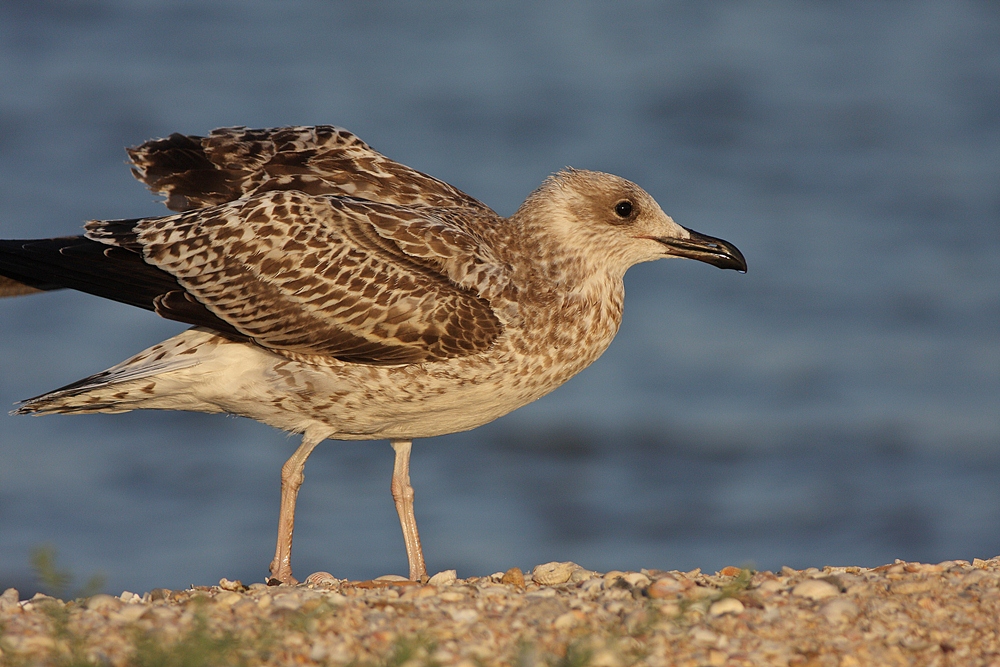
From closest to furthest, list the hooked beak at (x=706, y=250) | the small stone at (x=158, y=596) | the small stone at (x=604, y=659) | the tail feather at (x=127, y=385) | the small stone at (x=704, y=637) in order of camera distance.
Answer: the small stone at (x=604, y=659) → the small stone at (x=704, y=637) → the small stone at (x=158, y=596) → the tail feather at (x=127, y=385) → the hooked beak at (x=706, y=250)

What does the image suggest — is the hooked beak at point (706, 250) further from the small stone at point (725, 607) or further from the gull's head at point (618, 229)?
the small stone at point (725, 607)

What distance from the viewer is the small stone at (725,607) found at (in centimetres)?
539

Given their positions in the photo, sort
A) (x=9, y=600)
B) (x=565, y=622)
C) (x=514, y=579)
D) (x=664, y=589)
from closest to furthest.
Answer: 1. (x=565, y=622)
2. (x=664, y=589)
3. (x=9, y=600)
4. (x=514, y=579)

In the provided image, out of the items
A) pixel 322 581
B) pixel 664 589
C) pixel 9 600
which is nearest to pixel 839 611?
pixel 664 589

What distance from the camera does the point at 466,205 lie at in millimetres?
8227

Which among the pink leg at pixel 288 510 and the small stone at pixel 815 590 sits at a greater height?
the pink leg at pixel 288 510

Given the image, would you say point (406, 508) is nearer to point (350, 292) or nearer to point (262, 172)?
point (350, 292)

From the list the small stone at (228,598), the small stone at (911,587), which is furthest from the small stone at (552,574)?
the small stone at (911,587)

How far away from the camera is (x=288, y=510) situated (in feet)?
25.5

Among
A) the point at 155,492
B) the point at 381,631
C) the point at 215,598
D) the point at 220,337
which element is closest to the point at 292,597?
the point at 215,598

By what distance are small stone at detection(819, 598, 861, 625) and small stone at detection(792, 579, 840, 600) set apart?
224 millimetres

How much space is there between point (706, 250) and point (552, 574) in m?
2.33

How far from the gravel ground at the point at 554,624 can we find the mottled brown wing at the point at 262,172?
276 centimetres

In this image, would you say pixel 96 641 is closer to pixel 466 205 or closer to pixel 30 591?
pixel 466 205
